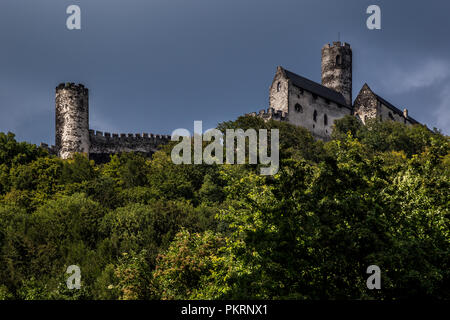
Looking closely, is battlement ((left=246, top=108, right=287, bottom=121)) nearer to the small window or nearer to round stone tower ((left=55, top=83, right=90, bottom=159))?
the small window

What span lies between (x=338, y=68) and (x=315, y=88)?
33.5 feet

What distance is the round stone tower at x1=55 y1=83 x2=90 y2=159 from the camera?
180 ft

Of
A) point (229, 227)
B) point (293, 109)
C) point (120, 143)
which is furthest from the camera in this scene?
point (293, 109)

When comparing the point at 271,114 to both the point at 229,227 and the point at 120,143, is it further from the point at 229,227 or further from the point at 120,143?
the point at 229,227

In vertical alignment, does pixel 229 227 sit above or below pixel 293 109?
below

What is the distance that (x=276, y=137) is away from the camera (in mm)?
52688

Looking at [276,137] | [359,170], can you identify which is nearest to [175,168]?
[276,137]

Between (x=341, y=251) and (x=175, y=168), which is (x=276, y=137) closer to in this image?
(x=175, y=168)

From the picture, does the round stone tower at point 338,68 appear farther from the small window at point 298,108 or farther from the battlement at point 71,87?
the battlement at point 71,87

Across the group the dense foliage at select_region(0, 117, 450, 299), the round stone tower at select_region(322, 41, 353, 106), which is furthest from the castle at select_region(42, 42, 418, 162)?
the dense foliage at select_region(0, 117, 450, 299)

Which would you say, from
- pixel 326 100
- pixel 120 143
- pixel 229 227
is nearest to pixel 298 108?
pixel 326 100

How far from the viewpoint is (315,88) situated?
236ft

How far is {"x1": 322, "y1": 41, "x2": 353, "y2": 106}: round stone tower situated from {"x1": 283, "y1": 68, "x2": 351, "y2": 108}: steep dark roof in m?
2.42
